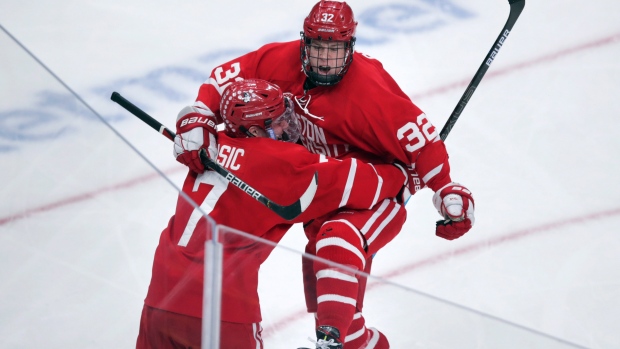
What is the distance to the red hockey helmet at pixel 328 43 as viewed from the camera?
10.3 feet

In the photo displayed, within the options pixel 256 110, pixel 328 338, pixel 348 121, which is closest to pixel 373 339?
pixel 328 338

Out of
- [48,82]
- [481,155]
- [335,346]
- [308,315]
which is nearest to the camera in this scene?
[48,82]

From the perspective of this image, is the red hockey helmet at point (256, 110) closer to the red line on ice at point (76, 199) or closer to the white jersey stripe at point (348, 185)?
the white jersey stripe at point (348, 185)

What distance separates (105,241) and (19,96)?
1.28 feet

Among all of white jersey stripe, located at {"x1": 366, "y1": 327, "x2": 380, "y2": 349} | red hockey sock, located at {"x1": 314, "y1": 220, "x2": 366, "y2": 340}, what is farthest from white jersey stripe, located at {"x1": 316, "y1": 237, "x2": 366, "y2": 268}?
white jersey stripe, located at {"x1": 366, "y1": 327, "x2": 380, "y2": 349}

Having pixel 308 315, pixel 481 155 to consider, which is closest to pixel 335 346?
pixel 308 315

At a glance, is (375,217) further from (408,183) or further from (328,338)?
(328,338)

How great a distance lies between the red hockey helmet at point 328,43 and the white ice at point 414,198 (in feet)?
1.80

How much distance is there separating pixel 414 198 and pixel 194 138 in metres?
1.30

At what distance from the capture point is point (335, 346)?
246 centimetres

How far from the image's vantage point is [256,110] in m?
2.95

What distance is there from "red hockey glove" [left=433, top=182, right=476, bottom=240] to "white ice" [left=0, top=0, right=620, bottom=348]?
0.75 ft

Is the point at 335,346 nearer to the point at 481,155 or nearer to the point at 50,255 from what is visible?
the point at 50,255

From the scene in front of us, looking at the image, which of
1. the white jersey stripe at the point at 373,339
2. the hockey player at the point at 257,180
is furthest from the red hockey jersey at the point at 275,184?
the white jersey stripe at the point at 373,339
